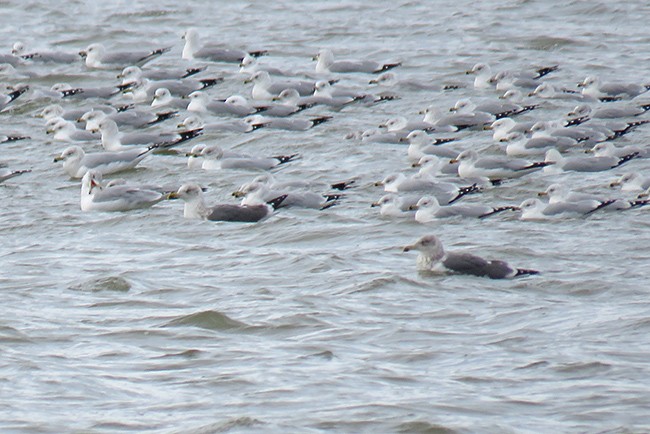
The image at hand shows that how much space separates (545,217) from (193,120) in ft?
19.1

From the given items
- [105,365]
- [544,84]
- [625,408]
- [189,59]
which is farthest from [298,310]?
[189,59]

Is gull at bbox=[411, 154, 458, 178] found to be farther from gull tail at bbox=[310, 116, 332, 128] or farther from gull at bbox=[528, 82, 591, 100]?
gull at bbox=[528, 82, 591, 100]

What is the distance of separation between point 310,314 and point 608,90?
31.6 ft

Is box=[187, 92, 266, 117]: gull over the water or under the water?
under

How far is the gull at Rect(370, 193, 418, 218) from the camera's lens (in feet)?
49.0

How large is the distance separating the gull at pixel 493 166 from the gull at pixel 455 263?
3.67 m

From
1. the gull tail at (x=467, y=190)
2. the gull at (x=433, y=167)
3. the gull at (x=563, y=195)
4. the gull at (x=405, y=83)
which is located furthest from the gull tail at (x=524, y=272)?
the gull at (x=405, y=83)

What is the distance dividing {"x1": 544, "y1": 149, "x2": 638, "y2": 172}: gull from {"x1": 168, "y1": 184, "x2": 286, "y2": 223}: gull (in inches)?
130

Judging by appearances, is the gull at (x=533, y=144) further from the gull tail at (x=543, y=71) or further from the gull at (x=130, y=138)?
the gull tail at (x=543, y=71)

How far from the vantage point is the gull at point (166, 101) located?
67.4ft

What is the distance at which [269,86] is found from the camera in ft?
69.5

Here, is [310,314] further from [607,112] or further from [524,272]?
[607,112]

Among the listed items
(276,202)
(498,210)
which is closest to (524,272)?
(498,210)

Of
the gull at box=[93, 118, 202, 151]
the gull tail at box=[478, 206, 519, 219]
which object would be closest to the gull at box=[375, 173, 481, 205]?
the gull tail at box=[478, 206, 519, 219]
